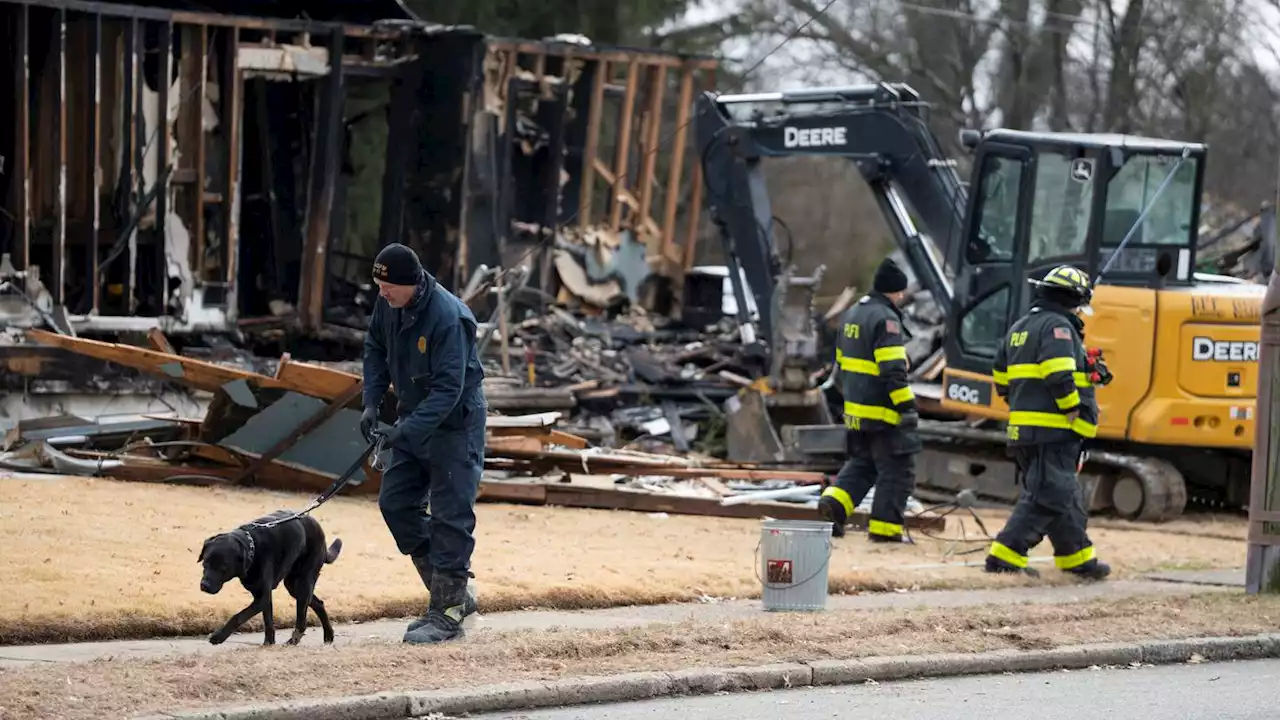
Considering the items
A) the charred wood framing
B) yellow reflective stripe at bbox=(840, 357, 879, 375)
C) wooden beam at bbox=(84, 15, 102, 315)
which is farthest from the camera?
the charred wood framing

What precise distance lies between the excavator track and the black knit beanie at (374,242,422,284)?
29.5 feet

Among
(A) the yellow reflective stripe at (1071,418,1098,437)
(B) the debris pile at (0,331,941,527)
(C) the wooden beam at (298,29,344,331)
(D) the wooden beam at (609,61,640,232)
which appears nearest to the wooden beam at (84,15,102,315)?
(C) the wooden beam at (298,29,344,331)

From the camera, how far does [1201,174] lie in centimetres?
1648

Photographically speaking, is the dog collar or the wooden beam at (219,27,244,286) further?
the wooden beam at (219,27,244,286)

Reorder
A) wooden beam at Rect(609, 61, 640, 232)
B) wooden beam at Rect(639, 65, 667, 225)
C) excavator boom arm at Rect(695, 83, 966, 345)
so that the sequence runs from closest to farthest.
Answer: excavator boom arm at Rect(695, 83, 966, 345) < wooden beam at Rect(609, 61, 640, 232) < wooden beam at Rect(639, 65, 667, 225)

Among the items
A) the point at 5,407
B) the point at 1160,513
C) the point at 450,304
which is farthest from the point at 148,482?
the point at 1160,513

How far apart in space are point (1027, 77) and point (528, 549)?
81.6 ft

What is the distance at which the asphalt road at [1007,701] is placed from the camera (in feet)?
26.9

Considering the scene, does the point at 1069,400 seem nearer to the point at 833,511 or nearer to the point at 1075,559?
the point at 1075,559

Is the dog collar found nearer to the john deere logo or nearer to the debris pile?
the debris pile

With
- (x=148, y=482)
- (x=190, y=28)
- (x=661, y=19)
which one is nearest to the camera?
(x=148, y=482)

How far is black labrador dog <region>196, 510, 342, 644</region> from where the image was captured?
28.0 ft

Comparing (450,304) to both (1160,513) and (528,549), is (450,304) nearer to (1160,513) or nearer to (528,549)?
(528,549)

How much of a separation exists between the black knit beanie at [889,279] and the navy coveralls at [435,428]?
17.4 feet
